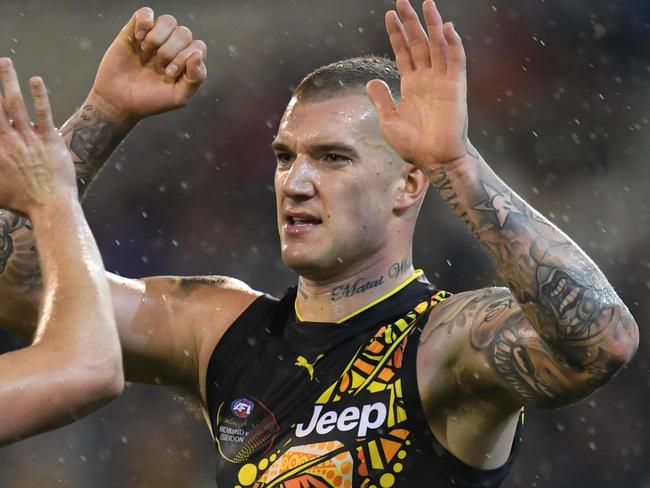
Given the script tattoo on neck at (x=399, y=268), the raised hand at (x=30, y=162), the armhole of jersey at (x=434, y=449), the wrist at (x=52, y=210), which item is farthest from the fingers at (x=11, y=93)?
the script tattoo on neck at (x=399, y=268)

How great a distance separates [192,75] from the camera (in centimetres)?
364

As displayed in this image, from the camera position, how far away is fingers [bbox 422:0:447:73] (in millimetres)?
2826

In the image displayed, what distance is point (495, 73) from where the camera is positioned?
23.9 feet

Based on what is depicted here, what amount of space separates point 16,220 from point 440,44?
1.66 meters

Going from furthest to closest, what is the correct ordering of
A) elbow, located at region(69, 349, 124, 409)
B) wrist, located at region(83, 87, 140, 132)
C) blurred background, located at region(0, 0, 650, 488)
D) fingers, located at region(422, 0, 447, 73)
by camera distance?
blurred background, located at region(0, 0, 650, 488) < wrist, located at region(83, 87, 140, 132) < fingers, located at region(422, 0, 447, 73) < elbow, located at region(69, 349, 124, 409)

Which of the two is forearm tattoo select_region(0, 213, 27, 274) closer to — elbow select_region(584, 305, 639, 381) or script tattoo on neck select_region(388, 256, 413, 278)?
script tattoo on neck select_region(388, 256, 413, 278)

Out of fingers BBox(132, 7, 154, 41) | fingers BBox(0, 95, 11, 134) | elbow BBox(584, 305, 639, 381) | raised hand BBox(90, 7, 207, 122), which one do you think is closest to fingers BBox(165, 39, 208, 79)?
raised hand BBox(90, 7, 207, 122)

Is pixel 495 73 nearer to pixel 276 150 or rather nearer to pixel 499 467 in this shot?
pixel 276 150

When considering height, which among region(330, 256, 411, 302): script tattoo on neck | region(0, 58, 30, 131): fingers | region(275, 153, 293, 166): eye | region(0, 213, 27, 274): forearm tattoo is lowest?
region(330, 256, 411, 302): script tattoo on neck

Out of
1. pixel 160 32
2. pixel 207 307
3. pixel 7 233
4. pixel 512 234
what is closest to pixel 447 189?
pixel 512 234

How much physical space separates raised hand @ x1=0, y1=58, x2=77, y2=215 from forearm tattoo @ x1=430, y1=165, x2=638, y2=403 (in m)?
0.97

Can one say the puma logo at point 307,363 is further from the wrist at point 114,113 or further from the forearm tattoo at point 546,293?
the wrist at point 114,113

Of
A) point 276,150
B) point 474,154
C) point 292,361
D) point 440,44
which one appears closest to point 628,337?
point 474,154

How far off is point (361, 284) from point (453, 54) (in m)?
1.10
